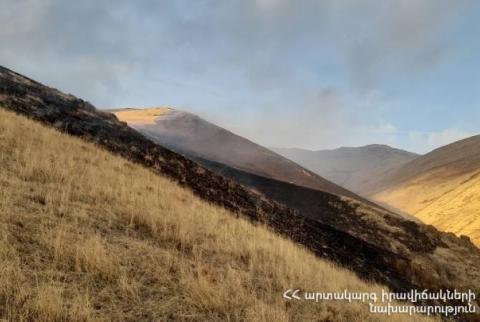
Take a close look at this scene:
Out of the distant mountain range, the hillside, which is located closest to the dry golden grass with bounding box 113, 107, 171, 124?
the distant mountain range

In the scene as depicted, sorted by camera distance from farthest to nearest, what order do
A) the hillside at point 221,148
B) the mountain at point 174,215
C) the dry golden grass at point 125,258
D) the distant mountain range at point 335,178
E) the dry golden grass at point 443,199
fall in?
the dry golden grass at point 443,199 < the hillside at point 221,148 < the distant mountain range at point 335,178 < the mountain at point 174,215 < the dry golden grass at point 125,258

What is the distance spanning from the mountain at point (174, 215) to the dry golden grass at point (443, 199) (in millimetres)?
24607

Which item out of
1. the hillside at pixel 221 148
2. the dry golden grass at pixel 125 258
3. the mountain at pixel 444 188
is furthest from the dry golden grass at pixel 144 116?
the mountain at pixel 444 188

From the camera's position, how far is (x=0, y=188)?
5867 millimetres

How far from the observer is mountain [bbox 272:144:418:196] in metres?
120

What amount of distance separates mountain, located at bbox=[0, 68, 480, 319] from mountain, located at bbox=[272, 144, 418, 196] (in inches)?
3590

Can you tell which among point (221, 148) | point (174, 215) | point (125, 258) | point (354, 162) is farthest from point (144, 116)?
point (354, 162)

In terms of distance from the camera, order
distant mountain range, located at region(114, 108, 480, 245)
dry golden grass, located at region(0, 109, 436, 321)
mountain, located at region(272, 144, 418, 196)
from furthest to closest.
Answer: mountain, located at region(272, 144, 418, 196), distant mountain range, located at region(114, 108, 480, 245), dry golden grass, located at region(0, 109, 436, 321)

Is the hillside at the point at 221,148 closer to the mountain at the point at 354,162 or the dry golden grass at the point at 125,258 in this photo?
the dry golden grass at the point at 125,258

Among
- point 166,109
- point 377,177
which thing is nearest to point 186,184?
point 166,109

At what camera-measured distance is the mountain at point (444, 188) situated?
1722 inches

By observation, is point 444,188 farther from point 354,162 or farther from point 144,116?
point 354,162

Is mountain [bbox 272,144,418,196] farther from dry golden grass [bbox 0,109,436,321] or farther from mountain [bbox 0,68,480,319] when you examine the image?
dry golden grass [bbox 0,109,436,321]

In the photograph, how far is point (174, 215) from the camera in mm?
7301
